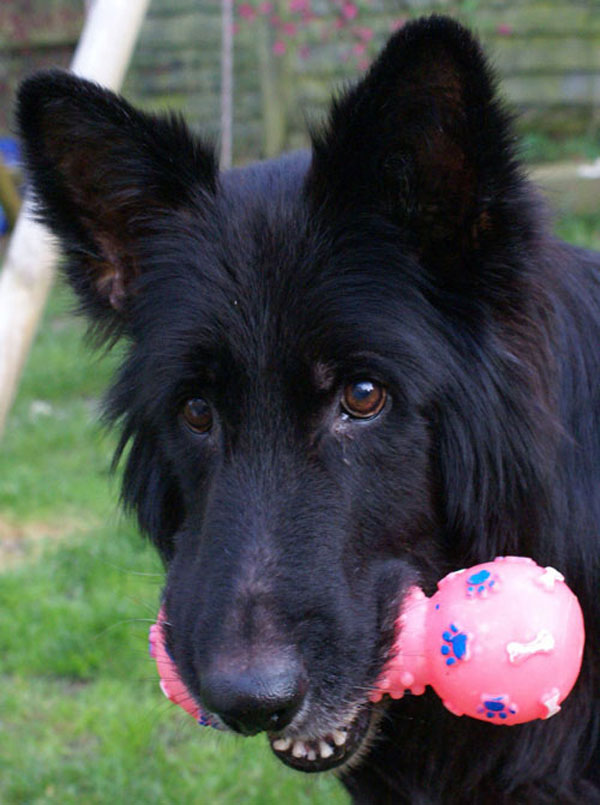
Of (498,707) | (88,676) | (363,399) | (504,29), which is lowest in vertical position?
(88,676)

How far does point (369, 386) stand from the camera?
2492 mm

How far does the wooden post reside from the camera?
4699 millimetres

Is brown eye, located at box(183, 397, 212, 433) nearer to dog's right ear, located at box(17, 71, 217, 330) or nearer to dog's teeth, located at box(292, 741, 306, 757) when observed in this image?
dog's right ear, located at box(17, 71, 217, 330)

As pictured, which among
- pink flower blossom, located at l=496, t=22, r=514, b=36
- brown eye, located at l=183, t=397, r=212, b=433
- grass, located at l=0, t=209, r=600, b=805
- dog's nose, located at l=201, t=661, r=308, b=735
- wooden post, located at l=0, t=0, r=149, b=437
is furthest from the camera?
pink flower blossom, located at l=496, t=22, r=514, b=36

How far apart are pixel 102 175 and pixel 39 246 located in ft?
6.49

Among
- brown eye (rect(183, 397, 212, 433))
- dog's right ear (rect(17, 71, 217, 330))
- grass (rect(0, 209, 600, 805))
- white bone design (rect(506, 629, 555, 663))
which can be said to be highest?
dog's right ear (rect(17, 71, 217, 330))

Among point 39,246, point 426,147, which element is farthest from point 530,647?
point 39,246

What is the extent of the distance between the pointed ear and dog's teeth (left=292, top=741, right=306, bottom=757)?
1185mm

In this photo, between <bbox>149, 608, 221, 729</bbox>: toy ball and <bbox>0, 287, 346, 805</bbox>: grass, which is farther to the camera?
<bbox>0, 287, 346, 805</bbox>: grass

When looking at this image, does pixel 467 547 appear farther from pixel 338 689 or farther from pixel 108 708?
pixel 108 708

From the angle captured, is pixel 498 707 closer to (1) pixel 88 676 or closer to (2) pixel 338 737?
(2) pixel 338 737

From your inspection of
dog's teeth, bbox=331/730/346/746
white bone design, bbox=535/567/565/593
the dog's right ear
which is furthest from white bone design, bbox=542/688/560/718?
the dog's right ear

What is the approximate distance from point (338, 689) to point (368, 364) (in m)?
0.75

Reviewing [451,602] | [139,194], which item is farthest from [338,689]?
[139,194]
